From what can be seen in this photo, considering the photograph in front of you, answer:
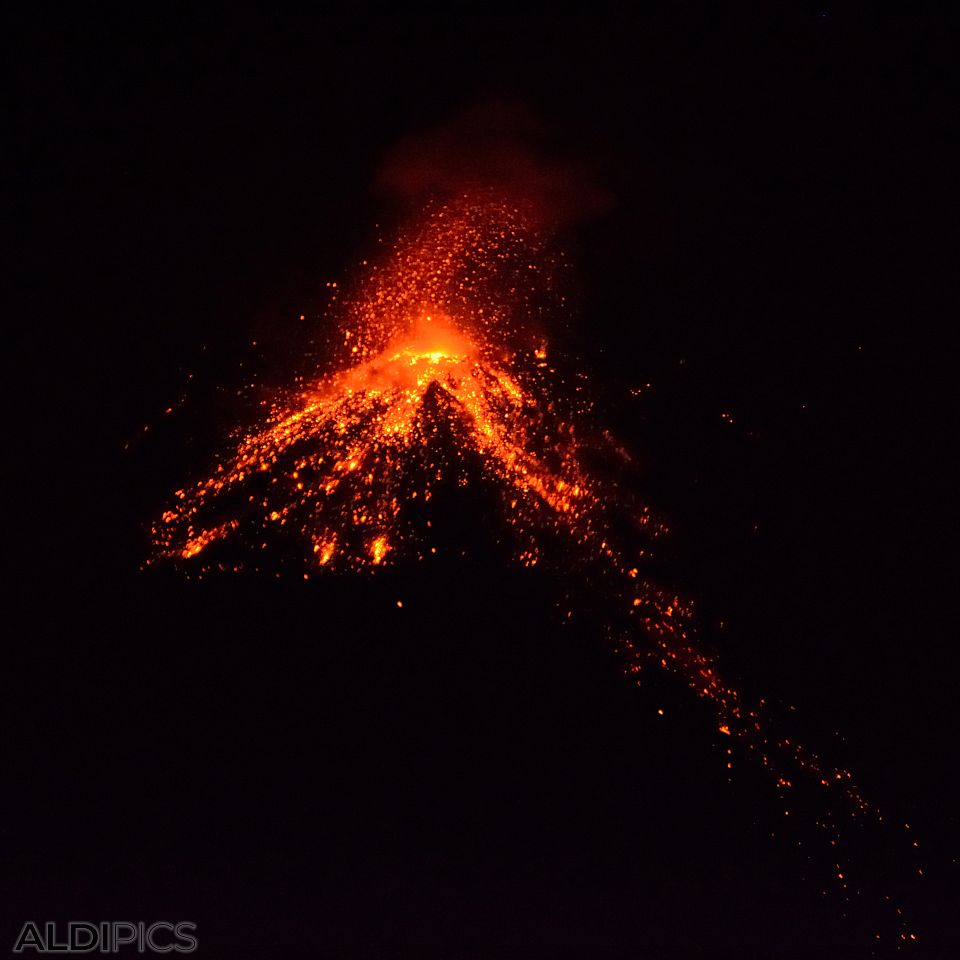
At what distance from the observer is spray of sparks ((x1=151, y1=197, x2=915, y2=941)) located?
4.85 ft

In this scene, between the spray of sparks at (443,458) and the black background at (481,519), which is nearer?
the black background at (481,519)

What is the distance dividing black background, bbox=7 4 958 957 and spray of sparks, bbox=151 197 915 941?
0.07 metres

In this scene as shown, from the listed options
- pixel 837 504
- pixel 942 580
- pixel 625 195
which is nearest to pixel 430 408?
pixel 625 195

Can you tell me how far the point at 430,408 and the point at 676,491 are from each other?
65 centimetres

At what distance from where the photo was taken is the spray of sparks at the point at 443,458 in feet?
4.85

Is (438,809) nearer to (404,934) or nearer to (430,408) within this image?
(404,934)

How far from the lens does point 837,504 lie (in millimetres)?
1590

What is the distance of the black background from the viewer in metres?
1.37

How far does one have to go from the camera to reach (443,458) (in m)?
1.64

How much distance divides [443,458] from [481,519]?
0.19 m

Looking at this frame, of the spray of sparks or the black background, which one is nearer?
the black background

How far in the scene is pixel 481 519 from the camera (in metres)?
1.57

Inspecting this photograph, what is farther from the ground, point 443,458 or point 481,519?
point 443,458

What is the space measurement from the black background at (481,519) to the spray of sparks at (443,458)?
0.07 metres
